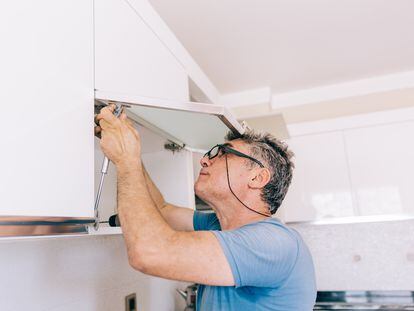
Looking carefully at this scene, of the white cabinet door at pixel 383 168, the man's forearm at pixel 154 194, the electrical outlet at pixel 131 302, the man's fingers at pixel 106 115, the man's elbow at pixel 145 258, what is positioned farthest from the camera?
the white cabinet door at pixel 383 168

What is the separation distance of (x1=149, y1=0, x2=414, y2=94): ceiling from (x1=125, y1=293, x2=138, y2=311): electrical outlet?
46.0 inches

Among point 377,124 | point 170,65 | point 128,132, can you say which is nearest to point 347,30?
point 377,124

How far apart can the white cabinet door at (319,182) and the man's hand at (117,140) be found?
5.40 feet

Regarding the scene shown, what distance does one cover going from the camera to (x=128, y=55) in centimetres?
94

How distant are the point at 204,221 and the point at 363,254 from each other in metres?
1.61

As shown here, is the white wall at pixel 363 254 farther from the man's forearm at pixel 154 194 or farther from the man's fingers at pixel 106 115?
the man's fingers at pixel 106 115

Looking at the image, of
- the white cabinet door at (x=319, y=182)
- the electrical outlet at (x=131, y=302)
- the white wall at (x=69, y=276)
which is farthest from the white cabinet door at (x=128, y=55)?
the white cabinet door at (x=319, y=182)

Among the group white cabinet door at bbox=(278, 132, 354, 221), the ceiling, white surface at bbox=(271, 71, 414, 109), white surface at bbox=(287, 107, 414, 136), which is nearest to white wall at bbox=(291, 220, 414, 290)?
white cabinet door at bbox=(278, 132, 354, 221)

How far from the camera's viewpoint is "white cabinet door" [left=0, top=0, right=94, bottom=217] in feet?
1.81

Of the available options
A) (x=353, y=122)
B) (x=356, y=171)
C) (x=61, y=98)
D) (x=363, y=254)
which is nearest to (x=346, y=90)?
(x=353, y=122)

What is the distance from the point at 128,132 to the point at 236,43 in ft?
3.90

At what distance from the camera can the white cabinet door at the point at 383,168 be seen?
214 centimetres

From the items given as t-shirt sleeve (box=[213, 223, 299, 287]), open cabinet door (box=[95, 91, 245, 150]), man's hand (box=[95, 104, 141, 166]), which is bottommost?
t-shirt sleeve (box=[213, 223, 299, 287])

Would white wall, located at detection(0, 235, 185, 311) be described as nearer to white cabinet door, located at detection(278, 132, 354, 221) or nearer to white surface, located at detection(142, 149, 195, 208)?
white surface, located at detection(142, 149, 195, 208)
